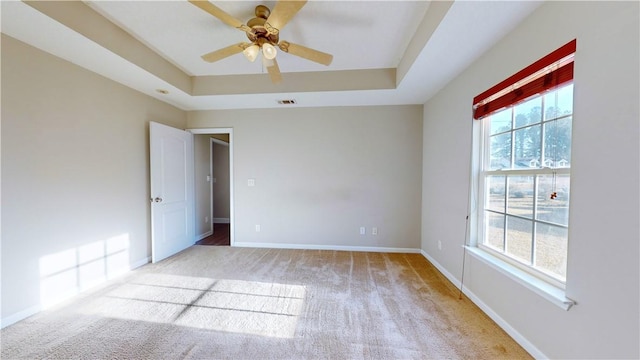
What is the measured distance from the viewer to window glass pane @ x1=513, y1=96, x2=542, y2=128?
65.1 inches

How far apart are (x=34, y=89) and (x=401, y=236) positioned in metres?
4.61

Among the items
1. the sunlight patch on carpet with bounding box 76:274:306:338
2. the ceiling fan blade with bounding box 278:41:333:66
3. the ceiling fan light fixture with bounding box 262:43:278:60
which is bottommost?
the sunlight patch on carpet with bounding box 76:274:306:338

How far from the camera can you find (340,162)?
12.4ft

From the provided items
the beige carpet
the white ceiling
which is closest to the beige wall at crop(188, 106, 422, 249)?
the white ceiling

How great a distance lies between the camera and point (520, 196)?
1.81 m

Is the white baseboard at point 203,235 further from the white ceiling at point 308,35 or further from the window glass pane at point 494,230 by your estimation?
the window glass pane at point 494,230

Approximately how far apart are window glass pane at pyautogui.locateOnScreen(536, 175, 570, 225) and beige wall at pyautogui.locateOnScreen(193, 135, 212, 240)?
4680 mm

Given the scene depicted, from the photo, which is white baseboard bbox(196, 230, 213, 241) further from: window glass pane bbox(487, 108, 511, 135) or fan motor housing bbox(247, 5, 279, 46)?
window glass pane bbox(487, 108, 511, 135)

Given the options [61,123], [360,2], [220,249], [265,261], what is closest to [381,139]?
[360,2]

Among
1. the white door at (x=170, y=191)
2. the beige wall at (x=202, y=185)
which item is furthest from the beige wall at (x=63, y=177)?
the beige wall at (x=202, y=185)

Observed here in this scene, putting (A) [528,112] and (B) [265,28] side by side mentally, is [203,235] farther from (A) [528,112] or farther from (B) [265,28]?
(A) [528,112]

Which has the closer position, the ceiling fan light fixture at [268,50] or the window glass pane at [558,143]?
the window glass pane at [558,143]

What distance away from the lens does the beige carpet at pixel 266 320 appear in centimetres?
162

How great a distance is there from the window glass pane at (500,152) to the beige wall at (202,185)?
14.7ft
